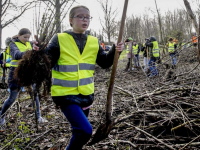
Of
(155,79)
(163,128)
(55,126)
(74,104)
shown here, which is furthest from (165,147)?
(155,79)

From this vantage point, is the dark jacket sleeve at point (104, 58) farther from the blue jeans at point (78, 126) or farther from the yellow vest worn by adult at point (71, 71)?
the blue jeans at point (78, 126)

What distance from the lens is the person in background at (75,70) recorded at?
178 centimetres

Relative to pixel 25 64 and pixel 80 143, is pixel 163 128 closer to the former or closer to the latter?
pixel 80 143

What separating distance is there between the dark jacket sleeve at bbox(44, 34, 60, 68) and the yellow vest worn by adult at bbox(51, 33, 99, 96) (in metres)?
0.05

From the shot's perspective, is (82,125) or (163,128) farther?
(163,128)

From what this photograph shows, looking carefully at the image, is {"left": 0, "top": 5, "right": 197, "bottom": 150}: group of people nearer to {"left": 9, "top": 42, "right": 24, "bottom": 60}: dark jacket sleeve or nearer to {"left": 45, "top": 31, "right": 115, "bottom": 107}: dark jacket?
{"left": 45, "top": 31, "right": 115, "bottom": 107}: dark jacket

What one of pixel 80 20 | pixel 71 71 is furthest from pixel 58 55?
pixel 80 20

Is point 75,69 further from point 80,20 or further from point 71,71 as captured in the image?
point 80,20

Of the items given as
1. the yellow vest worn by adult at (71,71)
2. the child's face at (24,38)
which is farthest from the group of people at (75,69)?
the child's face at (24,38)

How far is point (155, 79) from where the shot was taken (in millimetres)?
4383

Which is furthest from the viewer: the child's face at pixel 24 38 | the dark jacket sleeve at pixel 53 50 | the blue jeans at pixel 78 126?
the child's face at pixel 24 38

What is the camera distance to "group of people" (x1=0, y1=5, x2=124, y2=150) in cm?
178

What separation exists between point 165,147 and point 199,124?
519 mm

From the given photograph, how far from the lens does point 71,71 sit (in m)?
1.92
